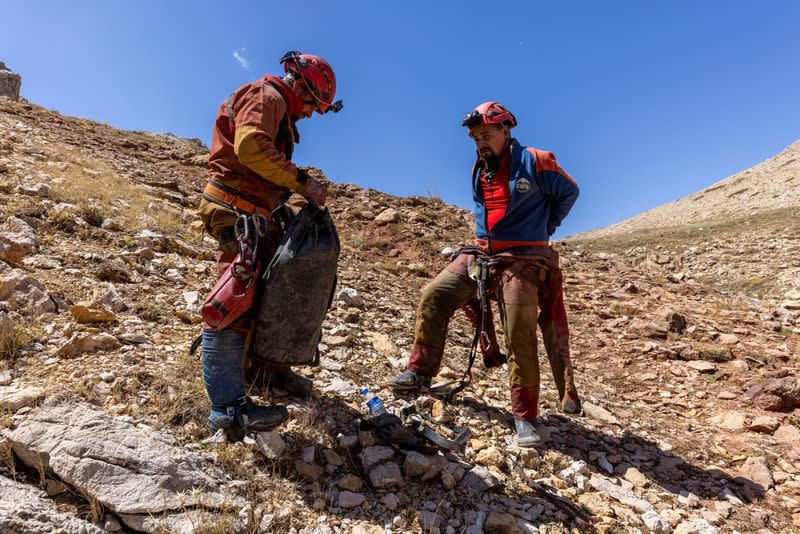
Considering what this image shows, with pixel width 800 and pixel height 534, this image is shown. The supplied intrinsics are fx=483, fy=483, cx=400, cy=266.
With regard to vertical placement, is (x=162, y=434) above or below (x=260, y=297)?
below

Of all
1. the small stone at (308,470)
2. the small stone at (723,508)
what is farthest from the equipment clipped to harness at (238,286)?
the small stone at (723,508)

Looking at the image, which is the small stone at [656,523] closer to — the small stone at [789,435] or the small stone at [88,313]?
the small stone at [789,435]

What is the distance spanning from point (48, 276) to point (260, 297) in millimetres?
2324

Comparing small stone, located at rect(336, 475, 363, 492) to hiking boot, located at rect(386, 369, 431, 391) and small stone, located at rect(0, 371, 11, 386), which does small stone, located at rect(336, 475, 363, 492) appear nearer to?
hiking boot, located at rect(386, 369, 431, 391)

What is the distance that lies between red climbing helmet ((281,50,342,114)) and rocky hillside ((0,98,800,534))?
1.73m

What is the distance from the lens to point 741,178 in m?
34.6

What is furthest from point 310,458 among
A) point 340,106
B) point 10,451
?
point 340,106

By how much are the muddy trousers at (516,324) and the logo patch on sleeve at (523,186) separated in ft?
1.59

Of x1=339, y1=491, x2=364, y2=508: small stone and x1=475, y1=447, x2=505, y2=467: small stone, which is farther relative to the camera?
x1=475, y1=447, x2=505, y2=467: small stone

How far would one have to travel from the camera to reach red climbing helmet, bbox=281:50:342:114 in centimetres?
266

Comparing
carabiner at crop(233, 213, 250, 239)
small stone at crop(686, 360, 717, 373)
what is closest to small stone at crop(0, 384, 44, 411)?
carabiner at crop(233, 213, 250, 239)

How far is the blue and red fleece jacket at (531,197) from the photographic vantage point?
3.31 metres

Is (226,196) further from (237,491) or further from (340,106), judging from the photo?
(237,491)

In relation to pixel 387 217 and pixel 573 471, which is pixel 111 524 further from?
pixel 387 217
